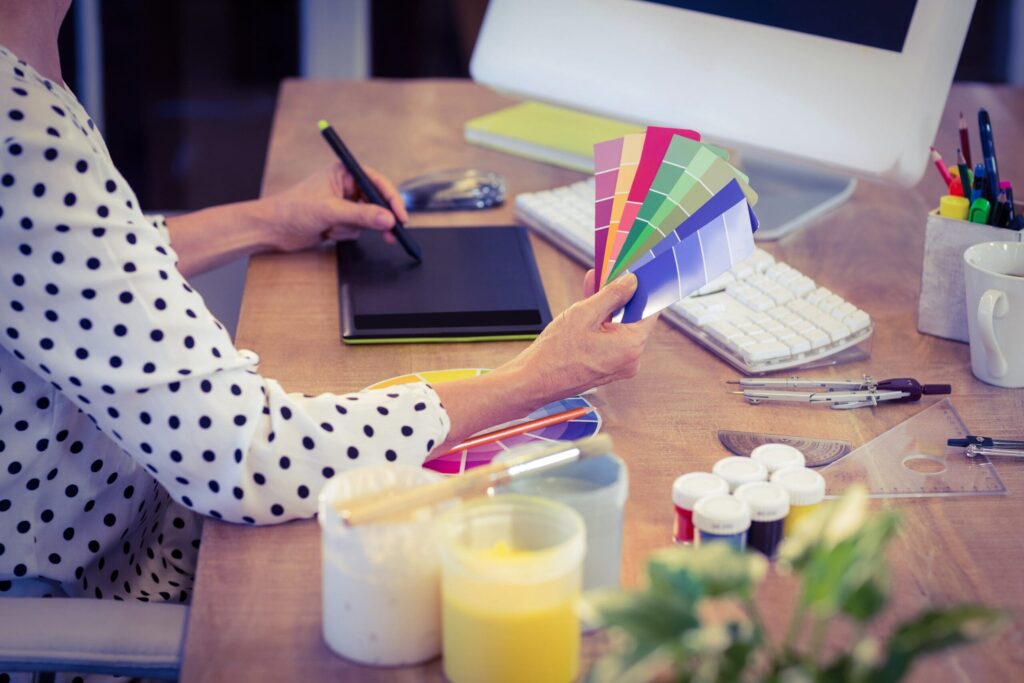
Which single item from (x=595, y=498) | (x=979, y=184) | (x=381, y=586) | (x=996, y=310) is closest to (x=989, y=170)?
(x=979, y=184)

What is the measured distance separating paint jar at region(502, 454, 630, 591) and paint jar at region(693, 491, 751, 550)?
6 centimetres

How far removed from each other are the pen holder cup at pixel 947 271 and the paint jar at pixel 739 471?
42 cm

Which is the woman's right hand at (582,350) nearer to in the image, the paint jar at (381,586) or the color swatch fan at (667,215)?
the color swatch fan at (667,215)

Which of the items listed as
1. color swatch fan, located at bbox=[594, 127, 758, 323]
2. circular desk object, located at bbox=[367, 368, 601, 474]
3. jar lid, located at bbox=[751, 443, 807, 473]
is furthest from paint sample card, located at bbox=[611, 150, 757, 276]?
jar lid, located at bbox=[751, 443, 807, 473]

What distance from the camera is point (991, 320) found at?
1.09 m

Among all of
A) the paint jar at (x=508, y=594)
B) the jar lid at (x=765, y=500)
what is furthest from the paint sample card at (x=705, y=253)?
the paint jar at (x=508, y=594)

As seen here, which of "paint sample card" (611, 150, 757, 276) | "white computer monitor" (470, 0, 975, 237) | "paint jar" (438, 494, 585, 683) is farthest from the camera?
"white computer monitor" (470, 0, 975, 237)

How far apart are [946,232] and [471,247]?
19.9 inches

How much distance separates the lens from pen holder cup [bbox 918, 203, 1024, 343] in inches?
46.4

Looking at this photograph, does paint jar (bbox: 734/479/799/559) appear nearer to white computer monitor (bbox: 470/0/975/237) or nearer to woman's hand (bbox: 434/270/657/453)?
woman's hand (bbox: 434/270/657/453)

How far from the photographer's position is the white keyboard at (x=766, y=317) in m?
1.16

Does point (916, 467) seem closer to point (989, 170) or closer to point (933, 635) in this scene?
point (989, 170)

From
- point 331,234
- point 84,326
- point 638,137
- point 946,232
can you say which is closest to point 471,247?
point 331,234

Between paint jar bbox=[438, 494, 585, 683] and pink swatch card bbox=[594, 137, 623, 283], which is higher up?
pink swatch card bbox=[594, 137, 623, 283]
